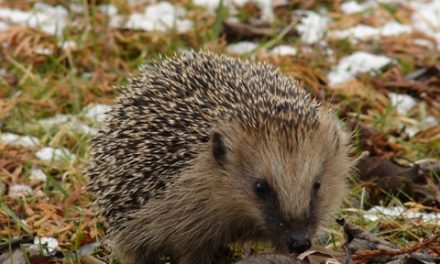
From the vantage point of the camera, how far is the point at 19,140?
7.79 meters

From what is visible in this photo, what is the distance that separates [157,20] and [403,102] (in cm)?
292

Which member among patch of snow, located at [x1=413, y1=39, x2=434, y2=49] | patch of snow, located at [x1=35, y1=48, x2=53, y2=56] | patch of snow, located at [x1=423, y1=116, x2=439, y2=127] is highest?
patch of snow, located at [x1=35, y1=48, x2=53, y2=56]

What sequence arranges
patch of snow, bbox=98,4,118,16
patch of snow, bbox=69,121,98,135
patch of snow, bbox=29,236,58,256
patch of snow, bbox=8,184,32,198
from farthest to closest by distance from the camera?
1. patch of snow, bbox=98,4,118,16
2. patch of snow, bbox=69,121,98,135
3. patch of snow, bbox=8,184,32,198
4. patch of snow, bbox=29,236,58,256

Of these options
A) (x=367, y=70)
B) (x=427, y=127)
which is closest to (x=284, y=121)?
(x=427, y=127)

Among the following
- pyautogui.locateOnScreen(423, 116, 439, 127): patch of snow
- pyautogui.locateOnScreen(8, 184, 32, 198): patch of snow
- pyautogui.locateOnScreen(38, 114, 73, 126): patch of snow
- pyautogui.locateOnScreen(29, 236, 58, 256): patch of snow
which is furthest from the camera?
pyautogui.locateOnScreen(423, 116, 439, 127): patch of snow

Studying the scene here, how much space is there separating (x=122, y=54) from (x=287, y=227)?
4.51m

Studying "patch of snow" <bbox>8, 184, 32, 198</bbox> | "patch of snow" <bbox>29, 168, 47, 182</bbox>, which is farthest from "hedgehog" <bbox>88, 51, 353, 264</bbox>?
"patch of snow" <bbox>29, 168, 47, 182</bbox>

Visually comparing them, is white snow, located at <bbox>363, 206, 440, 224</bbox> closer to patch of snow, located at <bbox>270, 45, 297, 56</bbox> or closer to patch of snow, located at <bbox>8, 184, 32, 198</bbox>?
patch of snow, located at <bbox>8, 184, 32, 198</bbox>

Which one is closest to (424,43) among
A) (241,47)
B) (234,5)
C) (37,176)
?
(241,47)

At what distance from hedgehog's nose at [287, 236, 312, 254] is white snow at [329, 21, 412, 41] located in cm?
508

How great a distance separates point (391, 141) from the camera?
7.74 metres

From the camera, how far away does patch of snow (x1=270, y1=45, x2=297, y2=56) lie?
9.47 m

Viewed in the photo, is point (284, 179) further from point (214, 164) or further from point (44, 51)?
point (44, 51)

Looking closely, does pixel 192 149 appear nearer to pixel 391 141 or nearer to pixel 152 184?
pixel 152 184
